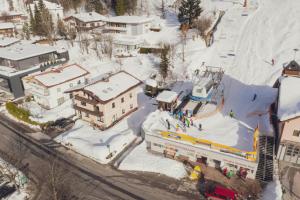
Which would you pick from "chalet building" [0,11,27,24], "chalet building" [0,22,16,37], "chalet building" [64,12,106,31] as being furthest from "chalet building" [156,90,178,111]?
"chalet building" [0,11,27,24]

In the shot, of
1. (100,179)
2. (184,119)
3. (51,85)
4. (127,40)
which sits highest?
(127,40)

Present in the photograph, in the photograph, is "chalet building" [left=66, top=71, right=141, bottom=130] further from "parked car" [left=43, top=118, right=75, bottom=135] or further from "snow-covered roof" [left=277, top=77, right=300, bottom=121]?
"snow-covered roof" [left=277, top=77, right=300, bottom=121]

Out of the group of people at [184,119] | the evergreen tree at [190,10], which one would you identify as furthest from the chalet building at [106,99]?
the evergreen tree at [190,10]

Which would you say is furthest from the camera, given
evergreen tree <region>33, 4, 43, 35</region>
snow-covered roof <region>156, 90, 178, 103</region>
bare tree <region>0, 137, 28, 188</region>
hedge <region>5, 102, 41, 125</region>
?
evergreen tree <region>33, 4, 43, 35</region>

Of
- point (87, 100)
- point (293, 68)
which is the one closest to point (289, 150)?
point (293, 68)

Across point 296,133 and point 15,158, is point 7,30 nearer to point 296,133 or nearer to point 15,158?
point 15,158

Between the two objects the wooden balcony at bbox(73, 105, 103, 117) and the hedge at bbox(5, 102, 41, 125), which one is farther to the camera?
the hedge at bbox(5, 102, 41, 125)
